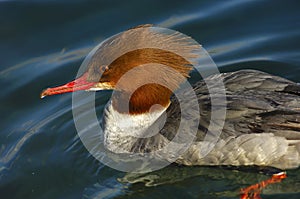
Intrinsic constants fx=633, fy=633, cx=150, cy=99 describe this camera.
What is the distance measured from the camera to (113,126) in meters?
6.28

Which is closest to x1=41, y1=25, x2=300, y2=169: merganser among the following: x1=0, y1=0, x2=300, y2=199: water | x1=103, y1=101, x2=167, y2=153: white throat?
x1=103, y1=101, x2=167, y2=153: white throat

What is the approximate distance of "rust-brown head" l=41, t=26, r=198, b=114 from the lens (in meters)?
5.84

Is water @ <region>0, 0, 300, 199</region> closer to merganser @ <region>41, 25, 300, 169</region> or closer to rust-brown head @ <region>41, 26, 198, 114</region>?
merganser @ <region>41, 25, 300, 169</region>

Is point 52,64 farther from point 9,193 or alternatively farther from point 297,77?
point 297,77

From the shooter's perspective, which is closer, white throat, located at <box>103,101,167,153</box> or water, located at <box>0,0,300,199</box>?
water, located at <box>0,0,300,199</box>

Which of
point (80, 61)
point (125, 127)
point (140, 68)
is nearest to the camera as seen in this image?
point (140, 68)

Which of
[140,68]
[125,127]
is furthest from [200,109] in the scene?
[125,127]

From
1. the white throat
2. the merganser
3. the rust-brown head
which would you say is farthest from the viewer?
the white throat

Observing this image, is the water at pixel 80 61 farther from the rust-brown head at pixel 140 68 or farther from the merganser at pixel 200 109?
the rust-brown head at pixel 140 68

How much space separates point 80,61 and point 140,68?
218 centimetres

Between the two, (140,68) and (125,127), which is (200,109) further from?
(125,127)

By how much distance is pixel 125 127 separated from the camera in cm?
623

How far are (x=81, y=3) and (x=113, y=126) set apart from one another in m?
3.09

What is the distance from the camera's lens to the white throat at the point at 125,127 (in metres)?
6.12
